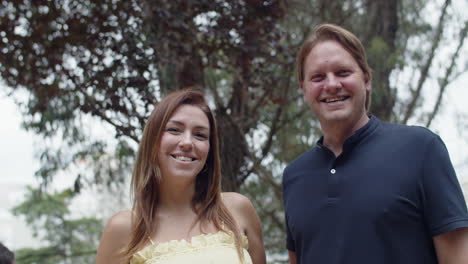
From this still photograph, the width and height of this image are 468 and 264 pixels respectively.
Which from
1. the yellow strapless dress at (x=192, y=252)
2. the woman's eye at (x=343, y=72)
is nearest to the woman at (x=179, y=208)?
the yellow strapless dress at (x=192, y=252)

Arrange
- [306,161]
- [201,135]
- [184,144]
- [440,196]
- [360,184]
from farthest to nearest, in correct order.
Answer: [201,135], [184,144], [306,161], [360,184], [440,196]

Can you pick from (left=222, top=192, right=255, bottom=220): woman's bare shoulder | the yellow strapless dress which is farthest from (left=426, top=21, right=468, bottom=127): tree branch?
the yellow strapless dress

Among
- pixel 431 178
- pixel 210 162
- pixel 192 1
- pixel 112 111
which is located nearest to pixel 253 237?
pixel 210 162

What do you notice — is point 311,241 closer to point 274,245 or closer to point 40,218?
point 274,245

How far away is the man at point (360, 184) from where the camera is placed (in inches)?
71.6

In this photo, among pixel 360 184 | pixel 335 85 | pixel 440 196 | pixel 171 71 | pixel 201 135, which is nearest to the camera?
pixel 440 196

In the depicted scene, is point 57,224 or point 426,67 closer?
point 426,67

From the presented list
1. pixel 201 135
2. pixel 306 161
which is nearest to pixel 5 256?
pixel 201 135

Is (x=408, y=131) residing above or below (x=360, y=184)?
above

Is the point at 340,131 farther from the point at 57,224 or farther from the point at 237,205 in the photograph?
the point at 57,224

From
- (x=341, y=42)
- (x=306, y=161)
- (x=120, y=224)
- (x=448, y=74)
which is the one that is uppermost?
(x=448, y=74)

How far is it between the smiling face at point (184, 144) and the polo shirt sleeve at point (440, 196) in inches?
41.3

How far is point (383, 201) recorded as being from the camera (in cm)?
187

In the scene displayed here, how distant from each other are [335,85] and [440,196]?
1.85 feet
